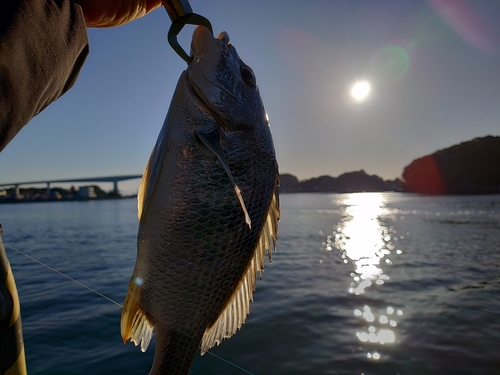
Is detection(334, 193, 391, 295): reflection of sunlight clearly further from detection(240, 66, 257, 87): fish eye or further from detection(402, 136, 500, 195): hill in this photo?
detection(402, 136, 500, 195): hill

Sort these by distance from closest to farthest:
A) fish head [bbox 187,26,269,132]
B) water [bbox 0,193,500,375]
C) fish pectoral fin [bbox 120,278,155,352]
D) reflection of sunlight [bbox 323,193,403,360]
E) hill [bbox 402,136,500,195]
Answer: fish pectoral fin [bbox 120,278,155,352]
fish head [bbox 187,26,269,132]
water [bbox 0,193,500,375]
reflection of sunlight [bbox 323,193,403,360]
hill [bbox 402,136,500,195]

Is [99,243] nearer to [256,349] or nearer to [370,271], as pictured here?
[370,271]

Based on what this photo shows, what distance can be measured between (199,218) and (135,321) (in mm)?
646

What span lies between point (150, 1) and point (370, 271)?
13.0 meters

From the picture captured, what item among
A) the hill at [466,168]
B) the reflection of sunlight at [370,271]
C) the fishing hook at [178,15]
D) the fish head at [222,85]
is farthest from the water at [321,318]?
the hill at [466,168]

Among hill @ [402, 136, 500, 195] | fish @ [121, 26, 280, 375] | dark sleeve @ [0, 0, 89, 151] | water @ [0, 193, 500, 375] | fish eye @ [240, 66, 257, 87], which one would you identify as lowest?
water @ [0, 193, 500, 375]

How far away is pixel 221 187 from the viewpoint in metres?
1.76

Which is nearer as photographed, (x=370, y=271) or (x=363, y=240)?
(x=370, y=271)

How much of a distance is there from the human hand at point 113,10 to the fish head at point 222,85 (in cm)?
47

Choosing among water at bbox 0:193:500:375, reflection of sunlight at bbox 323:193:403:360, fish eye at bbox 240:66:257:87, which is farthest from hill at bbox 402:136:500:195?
fish eye at bbox 240:66:257:87

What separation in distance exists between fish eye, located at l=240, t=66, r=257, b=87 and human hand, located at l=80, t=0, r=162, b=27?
0.67 m

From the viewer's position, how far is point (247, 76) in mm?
2150

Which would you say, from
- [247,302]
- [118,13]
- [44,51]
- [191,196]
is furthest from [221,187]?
[118,13]

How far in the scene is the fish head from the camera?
73.3 inches
